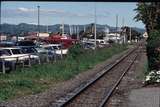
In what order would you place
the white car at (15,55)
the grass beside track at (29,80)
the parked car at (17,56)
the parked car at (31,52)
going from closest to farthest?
the grass beside track at (29,80) < the parked car at (17,56) < the white car at (15,55) < the parked car at (31,52)

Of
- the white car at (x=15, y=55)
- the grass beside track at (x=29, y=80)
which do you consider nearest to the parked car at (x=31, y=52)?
the white car at (x=15, y=55)

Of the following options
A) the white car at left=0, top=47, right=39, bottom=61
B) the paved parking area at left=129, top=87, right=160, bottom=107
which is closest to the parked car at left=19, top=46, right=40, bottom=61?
the white car at left=0, top=47, right=39, bottom=61

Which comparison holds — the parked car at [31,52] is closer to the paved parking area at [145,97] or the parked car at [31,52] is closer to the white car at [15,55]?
the white car at [15,55]

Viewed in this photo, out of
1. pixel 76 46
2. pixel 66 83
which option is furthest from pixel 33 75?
pixel 76 46

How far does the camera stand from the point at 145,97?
21969mm

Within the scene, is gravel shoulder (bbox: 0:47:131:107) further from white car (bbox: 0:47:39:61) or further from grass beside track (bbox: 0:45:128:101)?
white car (bbox: 0:47:39:61)

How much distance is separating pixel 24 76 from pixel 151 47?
27.1ft

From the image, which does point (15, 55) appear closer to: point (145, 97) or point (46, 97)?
point (46, 97)

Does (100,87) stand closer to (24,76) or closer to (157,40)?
(24,76)

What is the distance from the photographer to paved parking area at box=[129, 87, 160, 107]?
19906 mm

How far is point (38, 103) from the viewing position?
20391 millimetres

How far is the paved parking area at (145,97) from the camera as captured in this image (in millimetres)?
19906

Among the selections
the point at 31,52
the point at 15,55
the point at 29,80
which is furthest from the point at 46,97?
the point at 31,52

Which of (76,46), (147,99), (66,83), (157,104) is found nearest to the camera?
(157,104)
